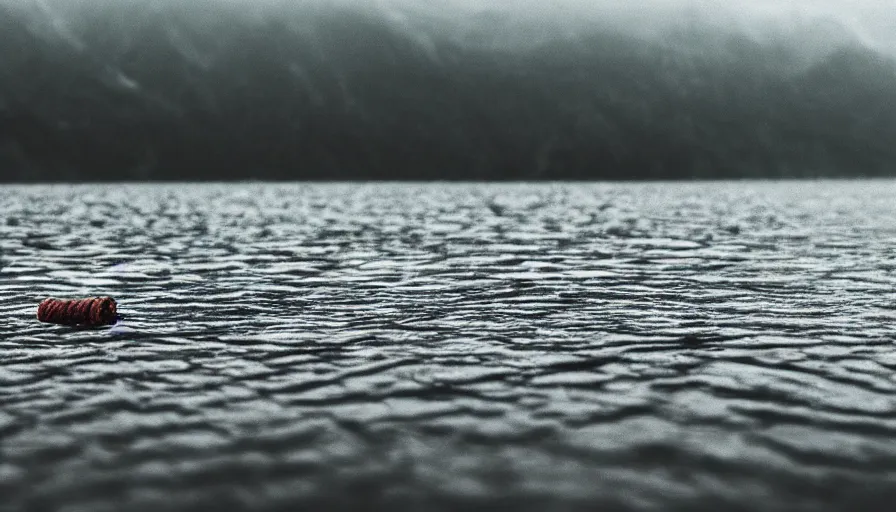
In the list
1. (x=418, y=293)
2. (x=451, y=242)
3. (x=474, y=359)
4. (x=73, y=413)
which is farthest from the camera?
(x=451, y=242)

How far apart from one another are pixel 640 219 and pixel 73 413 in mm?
63106

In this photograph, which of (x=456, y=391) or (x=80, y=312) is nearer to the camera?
(x=456, y=391)

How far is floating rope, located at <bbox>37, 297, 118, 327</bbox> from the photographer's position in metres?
21.6

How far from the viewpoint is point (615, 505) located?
985cm

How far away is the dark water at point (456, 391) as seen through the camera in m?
10.6

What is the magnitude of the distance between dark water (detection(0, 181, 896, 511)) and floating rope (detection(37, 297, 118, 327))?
1.67ft

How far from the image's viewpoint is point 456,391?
1488cm

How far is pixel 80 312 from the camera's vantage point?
70.8 feet

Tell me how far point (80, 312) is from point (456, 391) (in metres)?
11.4

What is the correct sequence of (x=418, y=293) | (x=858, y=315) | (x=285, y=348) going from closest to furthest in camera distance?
(x=285, y=348)
(x=858, y=315)
(x=418, y=293)

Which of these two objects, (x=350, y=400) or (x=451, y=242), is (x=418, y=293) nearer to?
(x=350, y=400)

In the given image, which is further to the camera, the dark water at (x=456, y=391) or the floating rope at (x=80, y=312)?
the floating rope at (x=80, y=312)

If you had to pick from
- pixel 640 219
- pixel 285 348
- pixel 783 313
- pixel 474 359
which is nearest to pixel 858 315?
pixel 783 313

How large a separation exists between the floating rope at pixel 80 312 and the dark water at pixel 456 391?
1.67 feet
